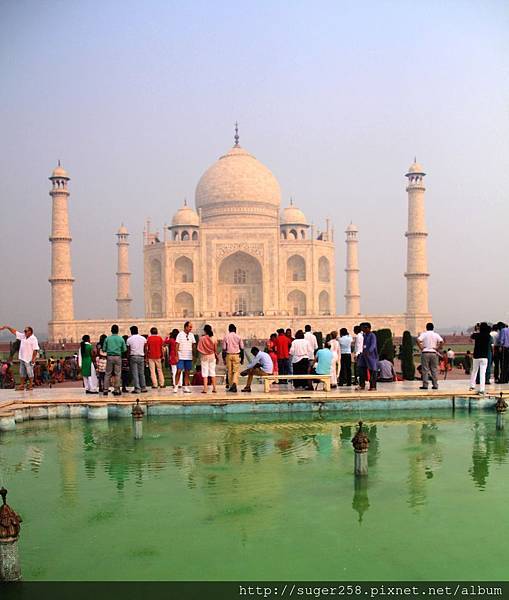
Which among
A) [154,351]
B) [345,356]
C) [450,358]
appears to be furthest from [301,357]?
[450,358]

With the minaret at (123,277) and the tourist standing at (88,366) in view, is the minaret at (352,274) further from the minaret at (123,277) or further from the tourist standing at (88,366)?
the tourist standing at (88,366)

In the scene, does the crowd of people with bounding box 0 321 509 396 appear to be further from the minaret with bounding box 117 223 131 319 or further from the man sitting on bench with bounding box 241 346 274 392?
the minaret with bounding box 117 223 131 319

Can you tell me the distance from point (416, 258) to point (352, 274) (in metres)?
6.71

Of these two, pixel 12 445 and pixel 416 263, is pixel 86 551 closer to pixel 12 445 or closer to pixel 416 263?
pixel 12 445

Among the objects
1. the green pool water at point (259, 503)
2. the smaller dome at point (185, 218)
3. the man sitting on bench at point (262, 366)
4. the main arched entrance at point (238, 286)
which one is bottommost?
the green pool water at point (259, 503)

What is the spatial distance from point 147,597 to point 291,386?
265 inches

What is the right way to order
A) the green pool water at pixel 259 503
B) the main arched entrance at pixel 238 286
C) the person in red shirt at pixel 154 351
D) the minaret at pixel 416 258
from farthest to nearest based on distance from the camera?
1. the main arched entrance at pixel 238 286
2. the minaret at pixel 416 258
3. the person in red shirt at pixel 154 351
4. the green pool water at pixel 259 503

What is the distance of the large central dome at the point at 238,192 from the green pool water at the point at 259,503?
31.2 metres

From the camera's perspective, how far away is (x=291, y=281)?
36875 mm

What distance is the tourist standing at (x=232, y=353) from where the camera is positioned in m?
8.98

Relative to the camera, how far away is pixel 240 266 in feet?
→ 124

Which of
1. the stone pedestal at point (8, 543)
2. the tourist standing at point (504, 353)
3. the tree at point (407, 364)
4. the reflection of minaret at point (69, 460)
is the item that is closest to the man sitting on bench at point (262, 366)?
the reflection of minaret at point (69, 460)

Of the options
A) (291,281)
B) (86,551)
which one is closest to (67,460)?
(86,551)

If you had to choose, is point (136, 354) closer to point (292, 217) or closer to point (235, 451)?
point (235, 451)
